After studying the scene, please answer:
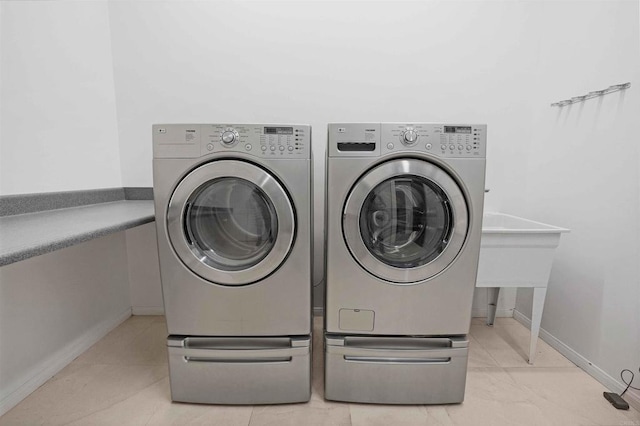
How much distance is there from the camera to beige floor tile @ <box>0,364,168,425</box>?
125 cm

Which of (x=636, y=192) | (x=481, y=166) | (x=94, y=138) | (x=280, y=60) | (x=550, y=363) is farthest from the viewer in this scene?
(x=280, y=60)

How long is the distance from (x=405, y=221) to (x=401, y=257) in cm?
16

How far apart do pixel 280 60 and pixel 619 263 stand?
2.17 meters

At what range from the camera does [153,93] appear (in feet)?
6.31

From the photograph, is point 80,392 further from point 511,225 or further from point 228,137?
point 511,225

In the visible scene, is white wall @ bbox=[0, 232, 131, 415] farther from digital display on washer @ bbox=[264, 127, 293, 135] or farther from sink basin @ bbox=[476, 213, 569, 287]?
sink basin @ bbox=[476, 213, 569, 287]

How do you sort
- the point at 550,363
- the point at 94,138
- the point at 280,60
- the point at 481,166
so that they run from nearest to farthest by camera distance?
1. the point at 481,166
2. the point at 550,363
3. the point at 94,138
4. the point at 280,60

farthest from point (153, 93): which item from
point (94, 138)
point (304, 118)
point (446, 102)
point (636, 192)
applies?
point (636, 192)

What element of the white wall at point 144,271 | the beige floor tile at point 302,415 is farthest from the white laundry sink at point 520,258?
the white wall at point 144,271

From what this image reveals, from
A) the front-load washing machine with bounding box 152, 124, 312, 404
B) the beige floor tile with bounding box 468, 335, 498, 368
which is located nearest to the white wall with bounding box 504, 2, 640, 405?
the beige floor tile with bounding box 468, 335, 498, 368

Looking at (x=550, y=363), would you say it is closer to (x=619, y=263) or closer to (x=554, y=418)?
(x=554, y=418)

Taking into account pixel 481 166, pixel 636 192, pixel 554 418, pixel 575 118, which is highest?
pixel 575 118

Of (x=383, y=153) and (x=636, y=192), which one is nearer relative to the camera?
(x=383, y=153)

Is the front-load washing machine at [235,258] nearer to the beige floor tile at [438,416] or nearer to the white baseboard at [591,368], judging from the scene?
the beige floor tile at [438,416]
